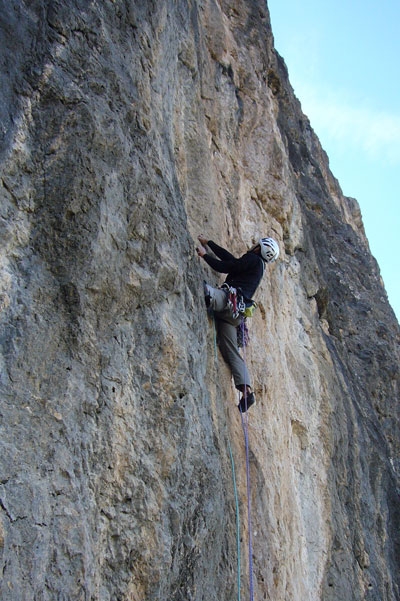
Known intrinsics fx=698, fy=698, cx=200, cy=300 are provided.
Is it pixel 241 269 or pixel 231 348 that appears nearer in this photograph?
pixel 231 348

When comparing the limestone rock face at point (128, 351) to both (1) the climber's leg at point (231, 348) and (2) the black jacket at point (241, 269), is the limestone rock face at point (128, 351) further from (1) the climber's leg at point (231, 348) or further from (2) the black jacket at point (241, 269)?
(2) the black jacket at point (241, 269)

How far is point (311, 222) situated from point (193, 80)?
20.3 ft

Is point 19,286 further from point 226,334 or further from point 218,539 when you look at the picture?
point 226,334

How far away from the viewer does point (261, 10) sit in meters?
11.8

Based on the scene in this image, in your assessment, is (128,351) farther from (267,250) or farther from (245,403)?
(267,250)

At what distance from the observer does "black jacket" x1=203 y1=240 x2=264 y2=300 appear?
6984 millimetres

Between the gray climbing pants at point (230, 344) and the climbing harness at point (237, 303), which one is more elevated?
the climbing harness at point (237, 303)

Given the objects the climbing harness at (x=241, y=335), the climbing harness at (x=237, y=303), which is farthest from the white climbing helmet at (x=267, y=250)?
the climbing harness at (x=241, y=335)

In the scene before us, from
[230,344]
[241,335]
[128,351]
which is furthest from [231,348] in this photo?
[128,351]

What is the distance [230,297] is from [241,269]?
0.52m

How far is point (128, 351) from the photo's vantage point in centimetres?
484

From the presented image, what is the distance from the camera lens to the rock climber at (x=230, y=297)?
263 inches

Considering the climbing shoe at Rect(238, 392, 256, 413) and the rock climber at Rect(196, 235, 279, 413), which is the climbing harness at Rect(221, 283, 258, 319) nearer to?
the rock climber at Rect(196, 235, 279, 413)

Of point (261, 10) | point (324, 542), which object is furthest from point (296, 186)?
point (324, 542)
